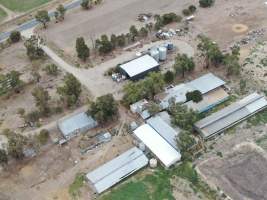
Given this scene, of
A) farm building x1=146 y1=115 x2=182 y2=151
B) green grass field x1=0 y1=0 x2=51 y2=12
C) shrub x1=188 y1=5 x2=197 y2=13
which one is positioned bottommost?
farm building x1=146 y1=115 x2=182 y2=151

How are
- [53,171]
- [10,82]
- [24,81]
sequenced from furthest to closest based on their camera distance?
[24,81] → [10,82] → [53,171]

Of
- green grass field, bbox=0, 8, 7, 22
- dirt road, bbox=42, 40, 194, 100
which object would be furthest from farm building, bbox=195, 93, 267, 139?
green grass field, bbox=0, 8, 7, 22

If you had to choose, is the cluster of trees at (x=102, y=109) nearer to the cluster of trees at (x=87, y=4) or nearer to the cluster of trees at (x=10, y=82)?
the cluster of trees at (x=10, y=82)

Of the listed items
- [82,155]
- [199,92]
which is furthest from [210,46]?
[82,155]

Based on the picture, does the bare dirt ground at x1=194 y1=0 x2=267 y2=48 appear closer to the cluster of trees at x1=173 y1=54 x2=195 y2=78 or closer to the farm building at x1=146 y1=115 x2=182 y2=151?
the cluster of trees at x1=173 y1=54 x2=195 y2=78

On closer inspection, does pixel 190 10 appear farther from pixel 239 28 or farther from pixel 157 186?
pixel 157 186

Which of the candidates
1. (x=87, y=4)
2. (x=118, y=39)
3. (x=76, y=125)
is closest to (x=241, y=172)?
(x=76, y=125)
